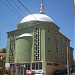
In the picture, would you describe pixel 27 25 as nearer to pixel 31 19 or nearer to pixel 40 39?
pixel 31 19

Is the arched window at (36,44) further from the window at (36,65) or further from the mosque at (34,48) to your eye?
the window at (36,65)

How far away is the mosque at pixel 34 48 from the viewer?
43.7m

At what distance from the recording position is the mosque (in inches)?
1719

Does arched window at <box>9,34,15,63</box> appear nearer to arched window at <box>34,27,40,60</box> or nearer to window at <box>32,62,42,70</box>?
window at <box>32,62,42,70</box>

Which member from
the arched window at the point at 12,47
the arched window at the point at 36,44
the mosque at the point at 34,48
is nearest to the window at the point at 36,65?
the mosque at the point at 34,48

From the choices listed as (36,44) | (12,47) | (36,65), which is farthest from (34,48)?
(12,47)

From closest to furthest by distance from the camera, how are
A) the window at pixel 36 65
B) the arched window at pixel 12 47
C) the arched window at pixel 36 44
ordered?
1. the window at pixel 36 65
2. the arched window at pixel 36 44
3. the arched window at pixel 12 47

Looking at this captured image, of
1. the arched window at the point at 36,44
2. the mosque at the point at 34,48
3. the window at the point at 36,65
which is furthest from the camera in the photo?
the arched window at the point at 36,44

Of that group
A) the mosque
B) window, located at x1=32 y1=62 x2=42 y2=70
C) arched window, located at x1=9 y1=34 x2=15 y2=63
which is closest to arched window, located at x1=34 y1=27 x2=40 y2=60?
the mosque

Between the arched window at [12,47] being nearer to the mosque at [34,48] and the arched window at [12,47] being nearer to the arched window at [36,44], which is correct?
the mosque at [34,48]

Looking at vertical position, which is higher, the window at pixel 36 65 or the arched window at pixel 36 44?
the arched window at pixel 36 44

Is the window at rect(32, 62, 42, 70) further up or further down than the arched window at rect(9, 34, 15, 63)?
further down

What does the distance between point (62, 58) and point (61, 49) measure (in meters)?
2.68

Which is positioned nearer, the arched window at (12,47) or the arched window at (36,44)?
the arched window at (36,44)
